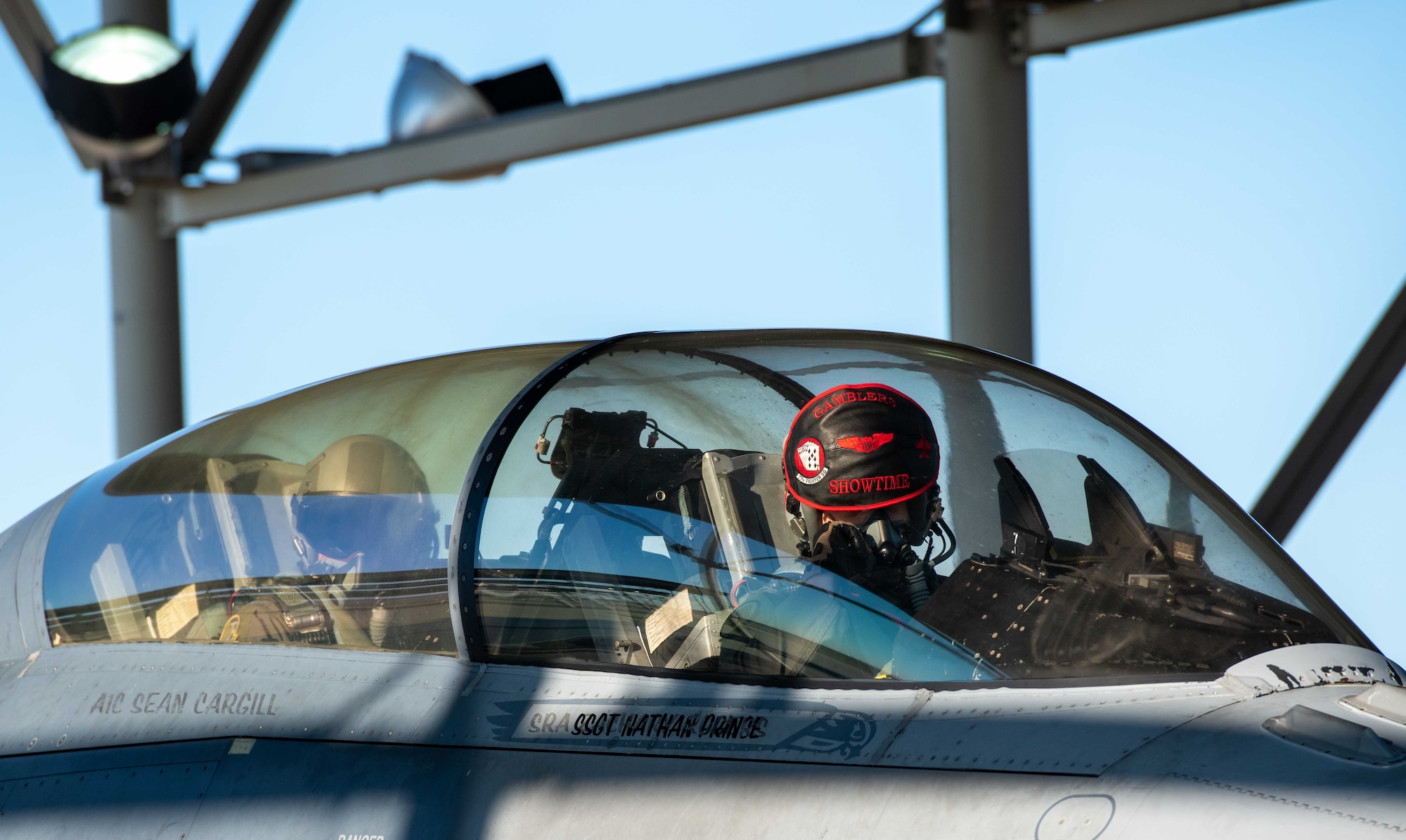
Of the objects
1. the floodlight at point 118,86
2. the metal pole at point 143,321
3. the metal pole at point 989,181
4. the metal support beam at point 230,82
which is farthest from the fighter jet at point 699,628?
the metal support beam at point 230,82

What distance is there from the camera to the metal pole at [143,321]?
8188 mm

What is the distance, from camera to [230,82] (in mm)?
8250

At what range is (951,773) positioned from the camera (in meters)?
1.79

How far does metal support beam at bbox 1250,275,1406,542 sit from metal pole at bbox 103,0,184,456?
671 centimetres

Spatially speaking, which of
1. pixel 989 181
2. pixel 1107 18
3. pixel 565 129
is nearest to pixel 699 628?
pixel 989 181

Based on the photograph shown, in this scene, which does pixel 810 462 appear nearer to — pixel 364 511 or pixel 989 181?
pixel 364 511

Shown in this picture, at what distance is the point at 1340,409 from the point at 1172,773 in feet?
18.1

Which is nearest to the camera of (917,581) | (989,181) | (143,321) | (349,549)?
(917,581)

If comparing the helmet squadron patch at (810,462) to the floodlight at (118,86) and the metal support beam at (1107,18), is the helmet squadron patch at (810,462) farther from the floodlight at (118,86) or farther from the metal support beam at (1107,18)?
the floodlight at (118,86)

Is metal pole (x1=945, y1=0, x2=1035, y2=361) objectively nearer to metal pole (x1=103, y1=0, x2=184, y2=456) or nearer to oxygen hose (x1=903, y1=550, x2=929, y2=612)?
oxygen hose (x1=903, y1=550, x2=929, y2=612)

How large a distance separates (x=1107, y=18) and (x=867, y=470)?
4014mm

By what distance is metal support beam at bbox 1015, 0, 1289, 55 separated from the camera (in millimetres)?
5246

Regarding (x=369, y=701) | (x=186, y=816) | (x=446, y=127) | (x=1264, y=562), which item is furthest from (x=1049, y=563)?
(x=446, y=127)

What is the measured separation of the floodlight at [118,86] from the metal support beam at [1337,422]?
667cm
